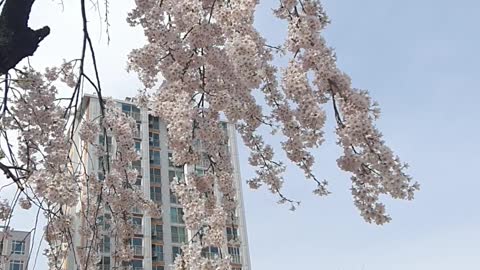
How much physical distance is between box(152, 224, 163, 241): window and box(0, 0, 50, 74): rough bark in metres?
26.0

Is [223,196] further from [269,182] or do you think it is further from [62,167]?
[62,167]

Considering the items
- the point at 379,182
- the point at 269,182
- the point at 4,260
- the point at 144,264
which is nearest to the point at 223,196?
the point at 269,182

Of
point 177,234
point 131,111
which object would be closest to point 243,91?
point 131,111

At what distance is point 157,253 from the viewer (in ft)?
93.3

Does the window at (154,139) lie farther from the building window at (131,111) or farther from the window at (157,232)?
the building window at (131,111)

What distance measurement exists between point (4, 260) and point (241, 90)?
210cm

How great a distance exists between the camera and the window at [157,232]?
93.2 feet

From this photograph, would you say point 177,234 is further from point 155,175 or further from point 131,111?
point 131,111

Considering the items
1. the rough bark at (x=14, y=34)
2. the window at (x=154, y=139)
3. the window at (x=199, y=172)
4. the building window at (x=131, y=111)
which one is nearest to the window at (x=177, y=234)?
the window at (x=154, y=139)

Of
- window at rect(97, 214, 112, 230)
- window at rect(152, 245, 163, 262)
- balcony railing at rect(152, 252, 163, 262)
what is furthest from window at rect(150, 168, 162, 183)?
window at rect(97, 214, 112, 230)

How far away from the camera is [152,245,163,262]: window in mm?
28312

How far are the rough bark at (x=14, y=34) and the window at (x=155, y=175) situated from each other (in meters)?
27.7

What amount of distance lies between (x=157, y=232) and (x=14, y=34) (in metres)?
26.4

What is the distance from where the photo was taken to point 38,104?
3523mm
